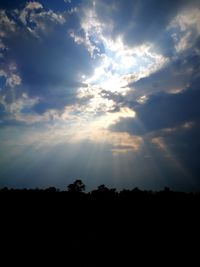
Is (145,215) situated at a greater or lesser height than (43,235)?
greater

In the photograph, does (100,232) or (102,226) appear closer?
(100,232)

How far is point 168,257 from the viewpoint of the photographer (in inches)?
627

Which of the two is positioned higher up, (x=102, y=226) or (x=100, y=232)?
Answer: (x=102, y=226)

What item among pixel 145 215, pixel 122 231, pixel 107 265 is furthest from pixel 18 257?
pixel 145 215

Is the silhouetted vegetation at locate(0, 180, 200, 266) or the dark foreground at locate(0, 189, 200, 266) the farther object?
the silhouetted vegetation at locate(0, 180, 200, 266)

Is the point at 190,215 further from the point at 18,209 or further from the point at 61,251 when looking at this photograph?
the point at 18,209

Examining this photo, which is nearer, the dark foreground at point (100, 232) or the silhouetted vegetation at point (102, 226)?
the dark foreground at point (100, 232)

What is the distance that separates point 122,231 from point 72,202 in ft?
43.7

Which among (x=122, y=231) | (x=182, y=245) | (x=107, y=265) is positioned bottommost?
(x=107, y=265)

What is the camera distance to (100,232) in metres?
20.8

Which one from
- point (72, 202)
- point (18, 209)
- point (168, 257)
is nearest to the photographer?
point (168, 257)

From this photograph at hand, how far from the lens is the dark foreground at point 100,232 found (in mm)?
15953

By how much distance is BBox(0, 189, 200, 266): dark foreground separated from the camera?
15953mm

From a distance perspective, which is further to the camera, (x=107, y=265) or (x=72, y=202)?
(x=72, y=202)
